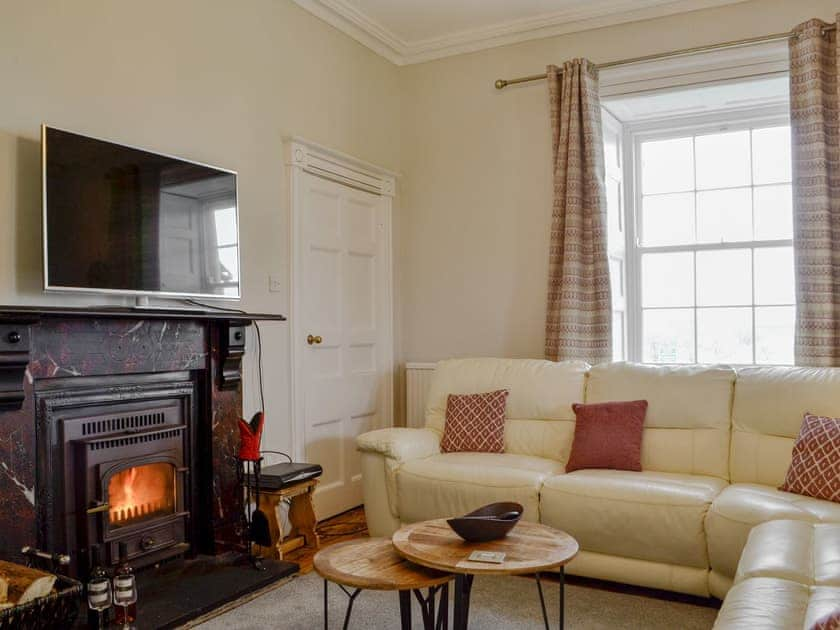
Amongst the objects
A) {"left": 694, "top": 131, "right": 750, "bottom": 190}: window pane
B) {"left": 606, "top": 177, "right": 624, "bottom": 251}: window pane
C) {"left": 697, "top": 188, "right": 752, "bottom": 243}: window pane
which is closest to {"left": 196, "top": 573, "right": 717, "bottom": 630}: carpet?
{"left": 606, "top": 177, "right": 624, "bottom": 251}: window pane

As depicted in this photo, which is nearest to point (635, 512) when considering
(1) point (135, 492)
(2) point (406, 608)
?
(2) point (406, 608)

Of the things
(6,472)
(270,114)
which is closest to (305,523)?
(6,472)

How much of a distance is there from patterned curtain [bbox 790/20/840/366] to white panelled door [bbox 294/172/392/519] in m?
2.34

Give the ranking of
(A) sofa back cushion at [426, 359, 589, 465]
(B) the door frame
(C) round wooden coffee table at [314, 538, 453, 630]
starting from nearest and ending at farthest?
1. (C) round wooden coffee table at [314, 538, 453, 630]
2. (A) sofa back cushion at [426, 359, 589, 465]
3. (B) the door frame

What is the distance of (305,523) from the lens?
356 centimetres

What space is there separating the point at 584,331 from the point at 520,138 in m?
1.26

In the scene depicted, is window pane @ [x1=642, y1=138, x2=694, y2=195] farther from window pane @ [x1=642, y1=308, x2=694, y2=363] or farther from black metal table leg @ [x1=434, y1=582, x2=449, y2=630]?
black metal table leg @ [x1=434, y1=582, x2=449, y2=630]

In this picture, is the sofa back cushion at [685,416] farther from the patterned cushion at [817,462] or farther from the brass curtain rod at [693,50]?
the brass curtain rod at [693,50]

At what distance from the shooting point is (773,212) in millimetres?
4176

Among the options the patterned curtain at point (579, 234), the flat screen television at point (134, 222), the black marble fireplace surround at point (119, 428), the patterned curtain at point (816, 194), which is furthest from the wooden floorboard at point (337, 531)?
the patterned curtain at point (816, 194)

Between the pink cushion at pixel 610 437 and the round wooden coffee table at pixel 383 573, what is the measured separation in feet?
4.03

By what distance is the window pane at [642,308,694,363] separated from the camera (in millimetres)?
4363

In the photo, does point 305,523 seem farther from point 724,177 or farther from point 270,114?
point 724,177

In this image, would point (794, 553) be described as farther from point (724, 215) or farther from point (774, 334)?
point (724, 215)
